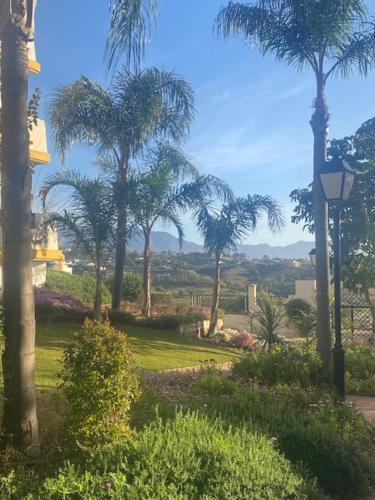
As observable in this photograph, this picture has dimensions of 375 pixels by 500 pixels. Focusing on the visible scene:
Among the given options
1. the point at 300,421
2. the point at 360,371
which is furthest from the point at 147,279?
the point at 300,421

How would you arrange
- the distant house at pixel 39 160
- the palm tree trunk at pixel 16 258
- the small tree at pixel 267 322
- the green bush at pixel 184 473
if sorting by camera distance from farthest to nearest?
the distant house at pixel 39 160, the small tree at pixel 267 322, the palm tree trunk at pixel 16 258, the green bush at pixel 184 473


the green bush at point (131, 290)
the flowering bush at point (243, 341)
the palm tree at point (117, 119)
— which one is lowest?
the flowering bush at point (243, 341)

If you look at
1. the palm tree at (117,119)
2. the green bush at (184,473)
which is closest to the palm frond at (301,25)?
the palm tree at (117,119)

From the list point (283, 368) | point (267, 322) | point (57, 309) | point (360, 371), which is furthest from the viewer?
point (57, 309)

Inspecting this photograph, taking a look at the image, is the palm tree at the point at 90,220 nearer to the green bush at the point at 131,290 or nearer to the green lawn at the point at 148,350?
the green lawn at the point at 148,350

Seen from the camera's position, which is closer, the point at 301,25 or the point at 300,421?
the point at 300,421

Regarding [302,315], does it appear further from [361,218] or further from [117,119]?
[117,119]

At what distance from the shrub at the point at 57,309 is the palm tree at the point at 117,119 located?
1389 millimetres

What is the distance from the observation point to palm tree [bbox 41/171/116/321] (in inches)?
536

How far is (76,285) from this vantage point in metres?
20.2

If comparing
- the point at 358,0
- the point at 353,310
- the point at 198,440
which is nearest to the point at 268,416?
the point at 198,440

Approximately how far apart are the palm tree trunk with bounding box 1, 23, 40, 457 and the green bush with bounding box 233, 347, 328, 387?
4.89 m

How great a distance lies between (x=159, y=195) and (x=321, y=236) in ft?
22.3

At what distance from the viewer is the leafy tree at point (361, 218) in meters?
15.5
